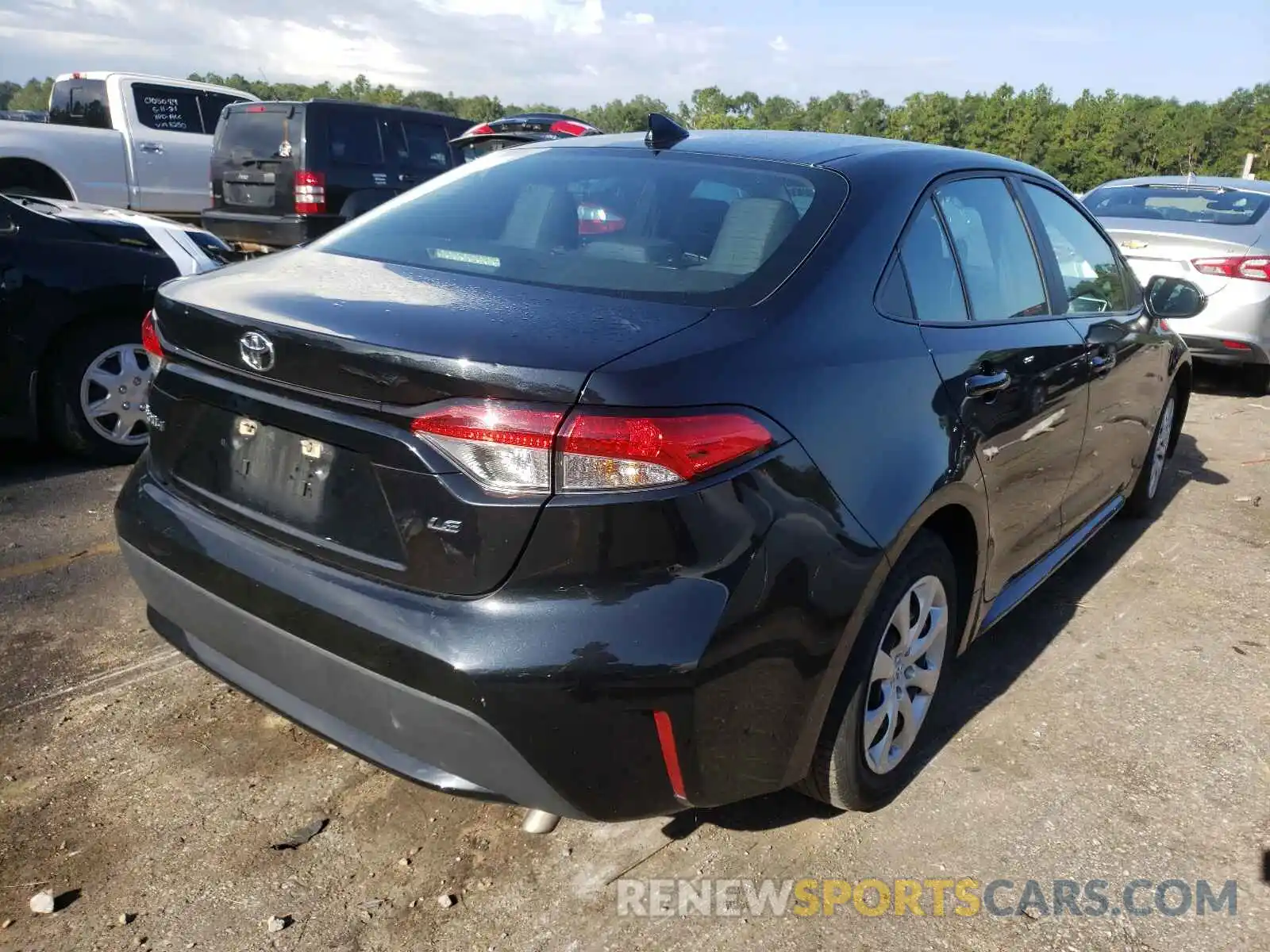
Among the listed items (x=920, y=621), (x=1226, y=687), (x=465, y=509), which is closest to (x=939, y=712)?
(x=920, y=621)

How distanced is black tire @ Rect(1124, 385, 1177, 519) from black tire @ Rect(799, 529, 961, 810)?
2.53m

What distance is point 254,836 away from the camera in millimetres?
2461

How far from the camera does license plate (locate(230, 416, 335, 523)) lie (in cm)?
208

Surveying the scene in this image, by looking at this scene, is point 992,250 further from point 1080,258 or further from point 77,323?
point 77,323

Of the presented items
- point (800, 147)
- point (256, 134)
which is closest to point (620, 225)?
point (800, 147)

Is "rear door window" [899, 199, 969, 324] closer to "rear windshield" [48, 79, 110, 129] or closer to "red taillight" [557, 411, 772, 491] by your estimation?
"red taillight" [557, 411, 772, 491]

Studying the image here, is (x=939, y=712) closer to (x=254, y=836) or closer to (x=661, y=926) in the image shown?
(x=661, y=926)

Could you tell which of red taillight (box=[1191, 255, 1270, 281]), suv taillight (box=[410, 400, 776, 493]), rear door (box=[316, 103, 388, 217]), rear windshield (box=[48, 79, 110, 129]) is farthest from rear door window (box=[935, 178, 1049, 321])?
rear windshield (box=[48, 79, 110, 129])

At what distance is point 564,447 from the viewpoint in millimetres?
1835

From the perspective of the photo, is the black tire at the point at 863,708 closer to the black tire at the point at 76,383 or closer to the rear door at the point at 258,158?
the black tire at the point at 76,383

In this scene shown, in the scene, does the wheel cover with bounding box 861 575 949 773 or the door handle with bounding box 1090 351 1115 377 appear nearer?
the wheel cover with bounding box 861 575 949 773

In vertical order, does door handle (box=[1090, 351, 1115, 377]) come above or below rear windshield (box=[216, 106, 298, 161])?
below

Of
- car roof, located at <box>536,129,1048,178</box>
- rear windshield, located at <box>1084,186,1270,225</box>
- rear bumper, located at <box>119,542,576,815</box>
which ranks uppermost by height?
car roof, located at <box>536,129,1048,178</box>

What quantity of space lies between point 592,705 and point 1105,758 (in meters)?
1.88
